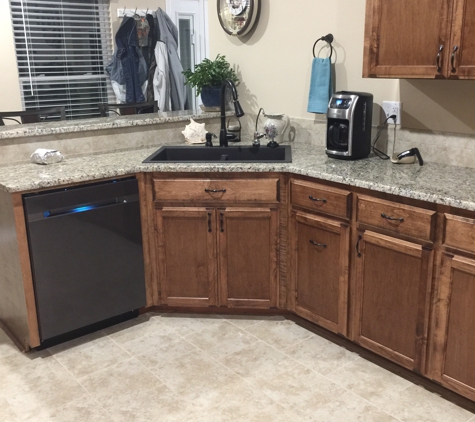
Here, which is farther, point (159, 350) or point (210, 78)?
point (210, 78)

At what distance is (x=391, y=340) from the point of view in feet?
7.66

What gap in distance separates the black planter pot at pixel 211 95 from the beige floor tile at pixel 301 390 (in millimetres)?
1813

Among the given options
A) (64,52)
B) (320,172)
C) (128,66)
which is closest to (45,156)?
(320,172)

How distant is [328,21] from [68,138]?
158cm

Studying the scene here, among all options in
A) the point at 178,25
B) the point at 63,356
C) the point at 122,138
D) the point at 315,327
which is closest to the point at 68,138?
the point at 122,138

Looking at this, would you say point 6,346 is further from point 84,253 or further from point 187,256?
point 187,256

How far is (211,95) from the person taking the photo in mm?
3461

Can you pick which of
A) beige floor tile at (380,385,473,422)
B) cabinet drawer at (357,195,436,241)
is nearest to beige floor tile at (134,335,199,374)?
beige floor tile at (380,385,473,422)

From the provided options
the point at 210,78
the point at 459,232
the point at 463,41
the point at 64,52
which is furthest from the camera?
the point at 64,52

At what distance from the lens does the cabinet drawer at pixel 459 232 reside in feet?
6.36

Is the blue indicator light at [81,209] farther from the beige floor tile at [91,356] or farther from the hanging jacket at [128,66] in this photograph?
the hanging jacket at [128,66]

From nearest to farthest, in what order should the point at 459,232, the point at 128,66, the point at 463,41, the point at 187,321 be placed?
the point at 459,232 → the point at 463,41 → the point at 187,321 → the point at 128,66

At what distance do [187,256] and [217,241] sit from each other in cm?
19

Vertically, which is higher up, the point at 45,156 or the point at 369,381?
the point at 45,156
